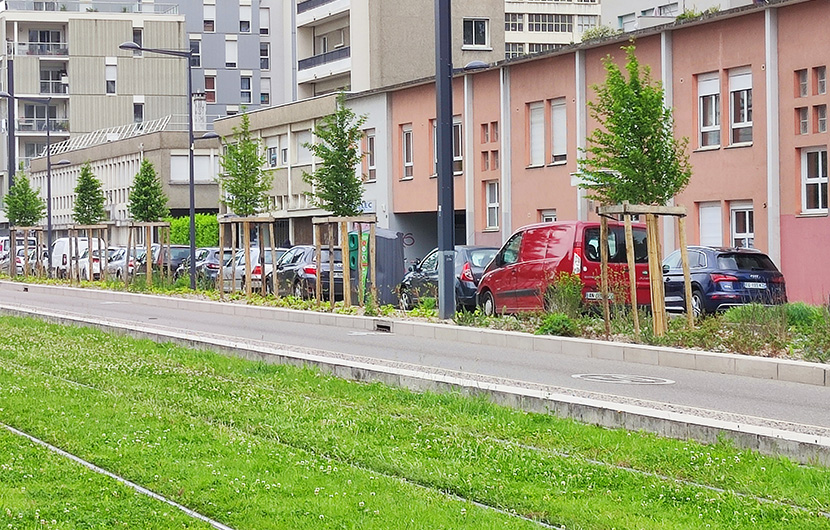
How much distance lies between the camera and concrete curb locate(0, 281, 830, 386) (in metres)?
15.2

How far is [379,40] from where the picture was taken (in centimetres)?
6075

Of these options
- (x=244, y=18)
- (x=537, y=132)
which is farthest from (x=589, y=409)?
(x=244, y=18)

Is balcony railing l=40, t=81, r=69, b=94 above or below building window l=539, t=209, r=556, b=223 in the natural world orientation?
above

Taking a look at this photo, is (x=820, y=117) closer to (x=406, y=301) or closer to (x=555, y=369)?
(x=406, y=301)

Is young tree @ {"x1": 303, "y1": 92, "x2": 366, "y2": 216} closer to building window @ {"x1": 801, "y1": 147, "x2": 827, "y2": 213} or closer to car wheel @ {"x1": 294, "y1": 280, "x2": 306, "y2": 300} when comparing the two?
car wheel @ {"x1": 294, "y1": 280, "x2": 306, "y2": 300}

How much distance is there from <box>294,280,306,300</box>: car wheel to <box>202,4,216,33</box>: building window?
6578cm

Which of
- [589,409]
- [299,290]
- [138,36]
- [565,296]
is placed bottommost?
[589,409]

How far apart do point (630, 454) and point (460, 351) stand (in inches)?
418

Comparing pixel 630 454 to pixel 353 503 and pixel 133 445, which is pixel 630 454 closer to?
pixel 353 503

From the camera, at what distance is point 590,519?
7.11 meters

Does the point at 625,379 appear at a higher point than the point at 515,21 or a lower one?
lower

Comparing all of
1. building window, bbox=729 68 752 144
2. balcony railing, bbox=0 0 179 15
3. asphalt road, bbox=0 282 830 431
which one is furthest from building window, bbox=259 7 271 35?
asphalt road, bbox=0 282 830 431

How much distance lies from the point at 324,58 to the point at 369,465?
191 feet

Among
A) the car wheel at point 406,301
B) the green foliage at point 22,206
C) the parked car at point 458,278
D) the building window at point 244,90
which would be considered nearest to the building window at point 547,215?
the parked car at point 458,278
